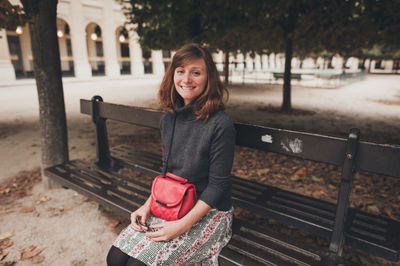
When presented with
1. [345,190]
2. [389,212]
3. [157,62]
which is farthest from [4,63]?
[345,190]

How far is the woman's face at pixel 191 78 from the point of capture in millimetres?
1783

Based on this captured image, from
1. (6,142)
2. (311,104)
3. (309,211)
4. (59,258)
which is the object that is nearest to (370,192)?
(309,211)

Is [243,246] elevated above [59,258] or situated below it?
above

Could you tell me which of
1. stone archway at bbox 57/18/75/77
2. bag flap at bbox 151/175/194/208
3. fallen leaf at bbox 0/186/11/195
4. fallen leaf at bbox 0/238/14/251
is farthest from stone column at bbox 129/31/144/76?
bag flap at bbox 151/175/194/208

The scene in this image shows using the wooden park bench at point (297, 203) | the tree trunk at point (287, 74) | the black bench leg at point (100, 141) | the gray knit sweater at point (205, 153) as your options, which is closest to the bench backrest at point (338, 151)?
the wooden park bench at point (297, 203)

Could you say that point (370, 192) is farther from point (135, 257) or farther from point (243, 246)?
point (135, 257)

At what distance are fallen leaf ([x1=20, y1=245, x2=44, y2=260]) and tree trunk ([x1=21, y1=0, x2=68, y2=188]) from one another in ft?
4.18

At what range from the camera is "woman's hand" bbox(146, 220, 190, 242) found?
63.8 inches

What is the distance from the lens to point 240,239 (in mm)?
1954

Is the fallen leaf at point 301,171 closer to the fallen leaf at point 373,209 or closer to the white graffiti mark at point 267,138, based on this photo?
the fallen leaf at point 373,209

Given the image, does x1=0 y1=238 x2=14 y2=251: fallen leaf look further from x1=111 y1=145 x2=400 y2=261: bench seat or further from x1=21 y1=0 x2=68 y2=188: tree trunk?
x1=111 y1=145 x2=400 y2=261: bench seat

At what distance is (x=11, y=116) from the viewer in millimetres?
8531

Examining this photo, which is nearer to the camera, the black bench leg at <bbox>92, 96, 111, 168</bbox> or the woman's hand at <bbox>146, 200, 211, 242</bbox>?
the woman's hand at <bbox>146, 200, 211, 242</bbox>

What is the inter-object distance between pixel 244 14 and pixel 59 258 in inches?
298
